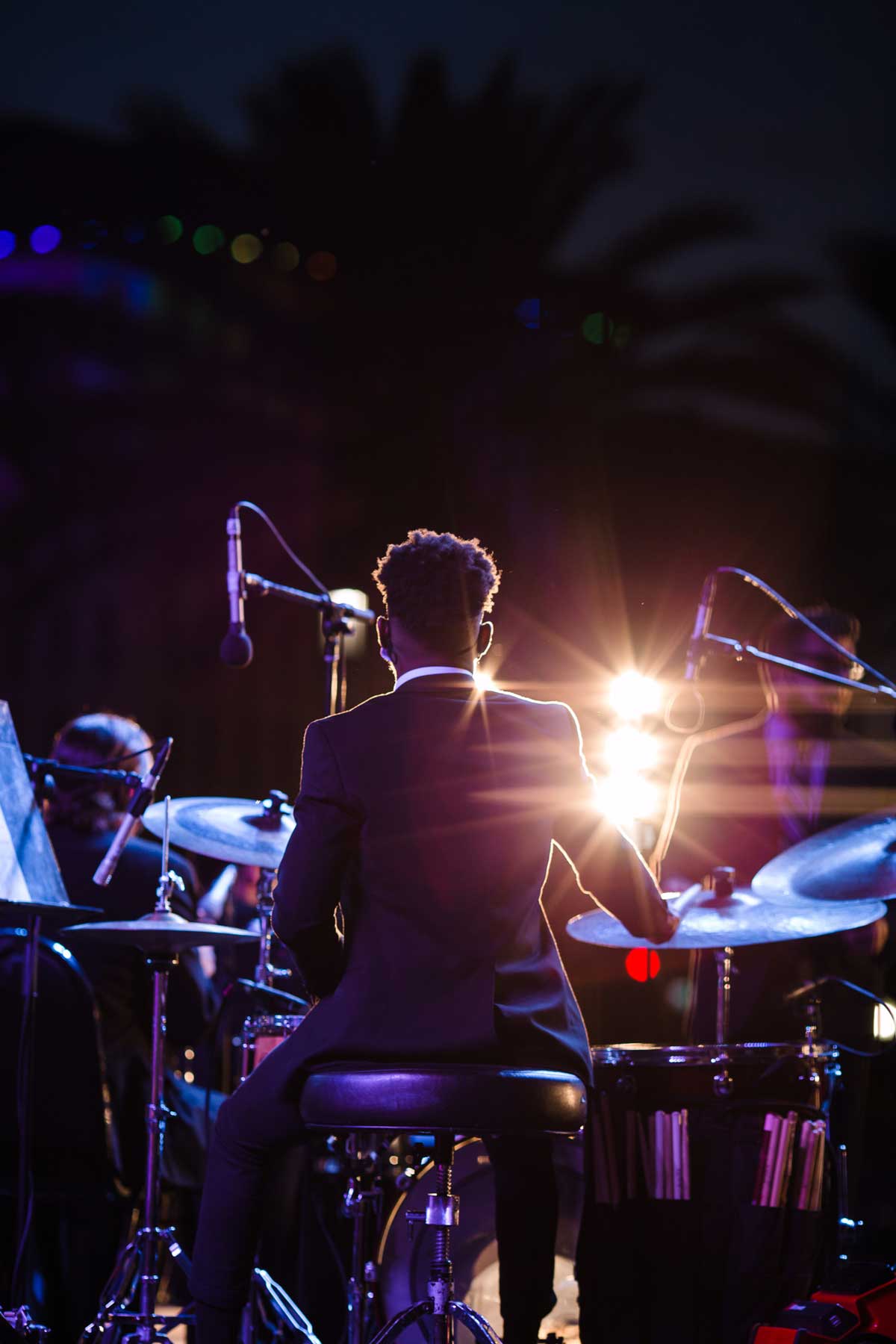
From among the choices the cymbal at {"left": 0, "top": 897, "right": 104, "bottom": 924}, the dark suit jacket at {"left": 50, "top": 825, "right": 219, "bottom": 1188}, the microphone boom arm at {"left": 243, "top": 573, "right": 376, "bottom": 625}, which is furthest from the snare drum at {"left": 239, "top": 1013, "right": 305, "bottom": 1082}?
the microphone boom arm at {"left": 243, "top": 573, "right": 376, "bottom": 625}

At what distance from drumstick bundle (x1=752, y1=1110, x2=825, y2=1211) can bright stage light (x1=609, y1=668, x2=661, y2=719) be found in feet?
5.94

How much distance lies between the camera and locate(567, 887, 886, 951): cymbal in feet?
10.3

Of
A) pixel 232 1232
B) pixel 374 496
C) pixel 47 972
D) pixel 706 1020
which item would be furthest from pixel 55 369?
pixel 232 1232

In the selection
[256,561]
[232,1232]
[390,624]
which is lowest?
[232,1232]

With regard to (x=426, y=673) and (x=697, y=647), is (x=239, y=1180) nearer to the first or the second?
(x=426, y=673)

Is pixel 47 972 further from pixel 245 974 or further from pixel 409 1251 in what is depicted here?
pixel 245 974

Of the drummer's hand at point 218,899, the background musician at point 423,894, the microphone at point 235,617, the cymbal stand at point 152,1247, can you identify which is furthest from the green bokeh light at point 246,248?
the background musician at point 423,894

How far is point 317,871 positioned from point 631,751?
8.74 feet

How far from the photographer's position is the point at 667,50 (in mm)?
6434

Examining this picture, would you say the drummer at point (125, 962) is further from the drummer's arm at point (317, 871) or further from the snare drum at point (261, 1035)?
the drummer's arm at point (317, 871)

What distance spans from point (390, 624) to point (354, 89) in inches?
232

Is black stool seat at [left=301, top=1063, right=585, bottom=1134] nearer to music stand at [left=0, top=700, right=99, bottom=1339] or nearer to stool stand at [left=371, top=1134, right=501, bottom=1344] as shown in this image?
stool stand at [left=371, top=1134, right=501, bottom=1344]

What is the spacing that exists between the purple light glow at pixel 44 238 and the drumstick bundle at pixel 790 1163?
645 centimetres

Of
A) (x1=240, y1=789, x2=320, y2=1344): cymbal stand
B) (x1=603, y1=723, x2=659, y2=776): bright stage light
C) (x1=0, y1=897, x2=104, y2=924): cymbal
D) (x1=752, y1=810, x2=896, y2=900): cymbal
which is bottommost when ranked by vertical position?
(x1=240, y1=789, x2=320, y2=1344): cymbal stand
